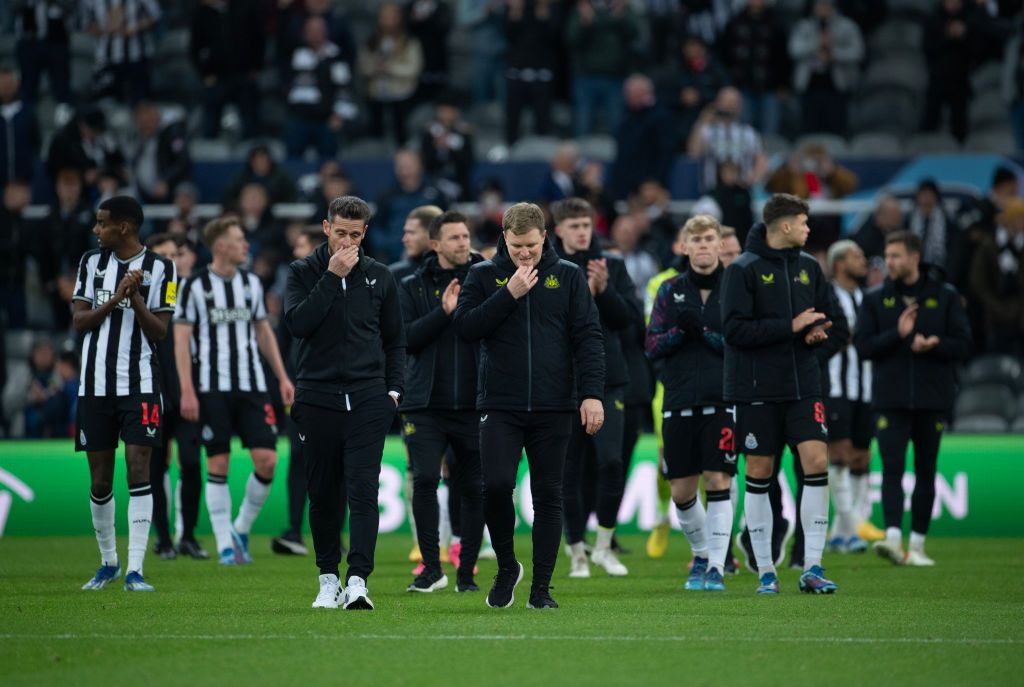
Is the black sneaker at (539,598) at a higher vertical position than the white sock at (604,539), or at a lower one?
higher

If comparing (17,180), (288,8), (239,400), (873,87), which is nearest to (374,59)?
(288,8)

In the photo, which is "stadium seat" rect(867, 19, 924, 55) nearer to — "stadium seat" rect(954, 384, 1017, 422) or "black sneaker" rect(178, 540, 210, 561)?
"stadium seat" rect(954, 384, 1017, 422)

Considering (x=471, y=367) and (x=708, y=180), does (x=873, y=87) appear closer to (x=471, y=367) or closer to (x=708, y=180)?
(x=708, y=180)

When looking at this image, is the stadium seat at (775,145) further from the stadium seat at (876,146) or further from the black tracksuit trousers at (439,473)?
the black tracksuit trousers at (439,473)

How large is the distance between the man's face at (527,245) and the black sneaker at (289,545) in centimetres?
606

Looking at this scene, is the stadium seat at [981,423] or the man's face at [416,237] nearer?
the man's face at [416,237]

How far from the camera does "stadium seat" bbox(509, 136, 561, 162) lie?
2323 centimetres

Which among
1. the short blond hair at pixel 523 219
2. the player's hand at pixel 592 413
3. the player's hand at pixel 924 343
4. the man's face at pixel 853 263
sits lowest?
the player's hand at pixel 592 413

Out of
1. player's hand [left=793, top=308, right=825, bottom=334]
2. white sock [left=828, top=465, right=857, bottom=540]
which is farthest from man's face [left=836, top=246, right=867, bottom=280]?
player's hand [left=793, top=308, right=825, bottom=334]

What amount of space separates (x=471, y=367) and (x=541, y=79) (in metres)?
12.4

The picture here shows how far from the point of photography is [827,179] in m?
21.6

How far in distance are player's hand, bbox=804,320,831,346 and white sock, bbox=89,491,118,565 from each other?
454cm

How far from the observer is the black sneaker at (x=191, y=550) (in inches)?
571

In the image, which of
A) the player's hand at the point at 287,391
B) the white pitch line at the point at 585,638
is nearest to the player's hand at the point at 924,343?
the player's hand at the point at 287,391
